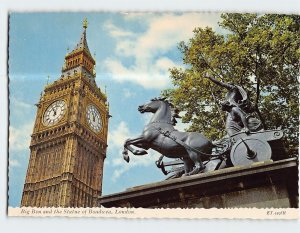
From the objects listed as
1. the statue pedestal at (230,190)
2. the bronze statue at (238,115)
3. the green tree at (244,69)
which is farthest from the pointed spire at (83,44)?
the statue pedestal at (230,190)

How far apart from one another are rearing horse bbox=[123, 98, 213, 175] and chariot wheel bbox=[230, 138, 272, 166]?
494mm

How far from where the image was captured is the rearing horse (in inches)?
323

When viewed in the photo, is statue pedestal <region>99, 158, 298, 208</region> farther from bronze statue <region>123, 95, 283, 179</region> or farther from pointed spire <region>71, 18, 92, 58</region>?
pointed spire <region>71, 18, 92, 58</region>

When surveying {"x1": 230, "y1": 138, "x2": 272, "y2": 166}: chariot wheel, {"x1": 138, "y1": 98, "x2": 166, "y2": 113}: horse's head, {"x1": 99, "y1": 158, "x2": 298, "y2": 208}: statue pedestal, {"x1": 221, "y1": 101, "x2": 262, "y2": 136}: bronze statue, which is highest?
{"x1": 138, "y1": 98, "x2": 166, "y2": 113}: horse's head

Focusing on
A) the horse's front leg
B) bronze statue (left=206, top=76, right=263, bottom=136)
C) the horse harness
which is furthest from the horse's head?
bronze statue (left=206, top=76, right=263, bottom=136)

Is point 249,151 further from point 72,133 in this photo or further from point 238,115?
point 72,133

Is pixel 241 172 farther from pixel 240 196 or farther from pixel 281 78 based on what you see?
pixel 281 78

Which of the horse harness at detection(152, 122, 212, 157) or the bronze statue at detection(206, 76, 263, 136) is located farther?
the bronze statue at detection(206, 76, 263, 136)

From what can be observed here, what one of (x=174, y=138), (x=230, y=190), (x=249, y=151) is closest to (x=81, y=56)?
(x=174, y=138)

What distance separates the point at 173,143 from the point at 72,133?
448 inches

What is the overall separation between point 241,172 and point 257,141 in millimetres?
823

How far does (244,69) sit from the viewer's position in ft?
44.8

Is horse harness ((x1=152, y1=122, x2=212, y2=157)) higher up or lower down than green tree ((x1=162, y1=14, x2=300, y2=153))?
lower down

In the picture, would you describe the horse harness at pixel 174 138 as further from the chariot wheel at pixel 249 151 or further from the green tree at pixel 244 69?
the green tree at pixel 244 69
